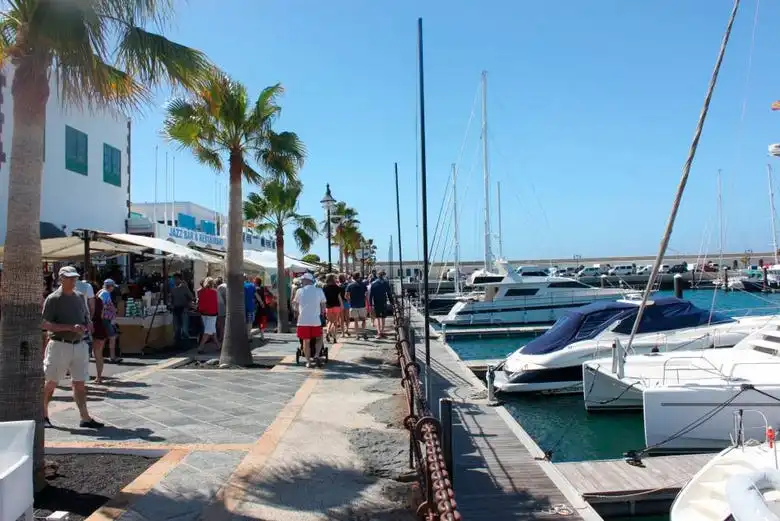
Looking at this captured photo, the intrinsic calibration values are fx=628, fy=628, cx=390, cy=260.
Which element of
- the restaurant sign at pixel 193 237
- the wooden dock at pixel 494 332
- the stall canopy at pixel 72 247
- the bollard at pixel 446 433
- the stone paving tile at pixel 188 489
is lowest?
the wooden dock at pixel 494 332

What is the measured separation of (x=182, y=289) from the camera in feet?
48.6

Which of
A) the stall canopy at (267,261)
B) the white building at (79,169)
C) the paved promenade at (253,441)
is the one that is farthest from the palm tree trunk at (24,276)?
the stall canopy at (267,261)

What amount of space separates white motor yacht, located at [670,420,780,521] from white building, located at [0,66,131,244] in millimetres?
16791

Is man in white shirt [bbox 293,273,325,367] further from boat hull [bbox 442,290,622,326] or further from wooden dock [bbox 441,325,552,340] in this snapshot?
boat hull [bbox 442,290,622,326]

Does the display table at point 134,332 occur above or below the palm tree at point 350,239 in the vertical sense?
below

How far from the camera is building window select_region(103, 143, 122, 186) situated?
24141 millimetres

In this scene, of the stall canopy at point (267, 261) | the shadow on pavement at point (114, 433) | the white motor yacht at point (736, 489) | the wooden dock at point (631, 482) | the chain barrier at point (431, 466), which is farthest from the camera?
the stall canopy at point (267, 261)

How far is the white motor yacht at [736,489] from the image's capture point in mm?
4742

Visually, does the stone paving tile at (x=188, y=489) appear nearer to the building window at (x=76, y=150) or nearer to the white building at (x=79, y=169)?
the white building at (x=79, y=169)

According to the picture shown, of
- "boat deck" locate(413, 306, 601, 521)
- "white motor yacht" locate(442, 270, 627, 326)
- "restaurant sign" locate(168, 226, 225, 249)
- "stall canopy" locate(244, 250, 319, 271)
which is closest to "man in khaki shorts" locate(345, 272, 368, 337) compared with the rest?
"stall canopy" locate(244, 250, 319, 271)

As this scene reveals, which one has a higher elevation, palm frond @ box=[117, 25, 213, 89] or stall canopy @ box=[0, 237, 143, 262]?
palm frond @ box=[117, 25, 213, 89]

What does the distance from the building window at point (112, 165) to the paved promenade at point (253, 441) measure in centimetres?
1565

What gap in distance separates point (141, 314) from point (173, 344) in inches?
57.4

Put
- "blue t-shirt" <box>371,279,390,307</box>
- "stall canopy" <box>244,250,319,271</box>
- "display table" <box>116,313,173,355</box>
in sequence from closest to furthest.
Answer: "display table" <box>116,313,173,355</box>
"blue t-shirt" <box>371,279,390,307</box>
"stall canopy" <box>244,250,319,271</box>
